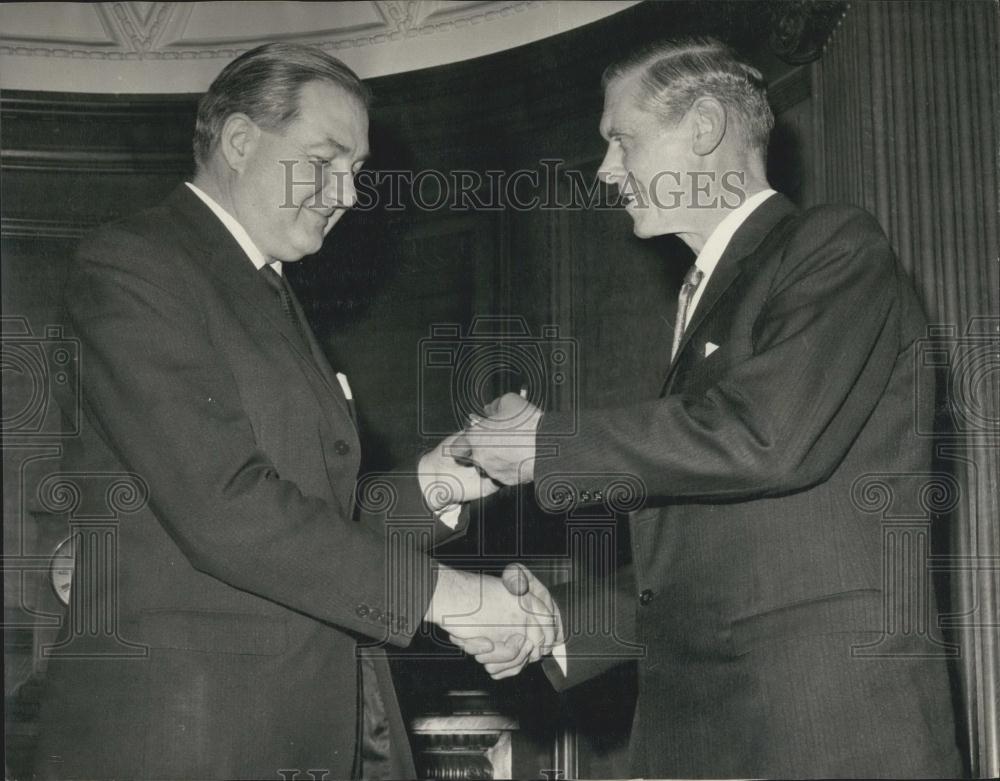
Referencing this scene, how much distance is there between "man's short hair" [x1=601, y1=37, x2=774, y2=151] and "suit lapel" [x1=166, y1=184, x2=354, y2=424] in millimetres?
1052

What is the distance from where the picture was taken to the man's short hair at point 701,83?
281cm

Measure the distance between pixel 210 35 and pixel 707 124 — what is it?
2895 mm

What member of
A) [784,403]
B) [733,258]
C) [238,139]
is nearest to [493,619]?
[784,403]

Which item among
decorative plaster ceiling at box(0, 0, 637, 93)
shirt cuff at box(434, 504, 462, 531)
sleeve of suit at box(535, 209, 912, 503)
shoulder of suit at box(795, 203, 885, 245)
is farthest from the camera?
decorative plaster ceiling at box(0, 0, 637, 93)

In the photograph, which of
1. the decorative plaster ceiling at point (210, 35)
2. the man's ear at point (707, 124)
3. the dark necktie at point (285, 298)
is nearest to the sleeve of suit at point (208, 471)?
the dark necktie at point (285, 298)

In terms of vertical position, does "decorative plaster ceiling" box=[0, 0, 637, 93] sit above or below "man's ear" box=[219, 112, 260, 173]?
above

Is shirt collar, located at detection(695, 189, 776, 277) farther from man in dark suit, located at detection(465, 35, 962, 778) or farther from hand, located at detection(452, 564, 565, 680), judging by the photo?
hand, located at detection(452, 564, 565, 680)

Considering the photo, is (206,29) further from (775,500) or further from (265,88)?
(775,500)

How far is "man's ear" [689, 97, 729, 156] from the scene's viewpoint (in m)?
→ 2.78

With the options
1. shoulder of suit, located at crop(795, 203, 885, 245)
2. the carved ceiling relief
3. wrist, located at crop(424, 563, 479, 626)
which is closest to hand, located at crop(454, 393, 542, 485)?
wrist, located at crop(424, 563, 479, 626)

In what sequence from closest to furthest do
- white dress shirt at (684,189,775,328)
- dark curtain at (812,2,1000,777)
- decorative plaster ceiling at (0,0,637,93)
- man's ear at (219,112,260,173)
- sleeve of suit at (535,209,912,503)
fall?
sleeve of suit at (535,209,912,503), white dress shirt at (684,189,775,328), man's ear at (219,112,260,173), dark curtain at (812,2,1000,777), decorative plaster ceiling at (0,0,637,93)

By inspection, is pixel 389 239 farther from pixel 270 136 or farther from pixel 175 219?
pixel 175 219

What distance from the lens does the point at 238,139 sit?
2.77 metres

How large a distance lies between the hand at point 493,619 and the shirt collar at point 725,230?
0.87 meters
